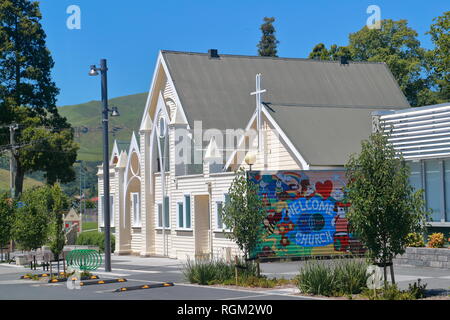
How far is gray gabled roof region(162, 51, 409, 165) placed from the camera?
1511 inches

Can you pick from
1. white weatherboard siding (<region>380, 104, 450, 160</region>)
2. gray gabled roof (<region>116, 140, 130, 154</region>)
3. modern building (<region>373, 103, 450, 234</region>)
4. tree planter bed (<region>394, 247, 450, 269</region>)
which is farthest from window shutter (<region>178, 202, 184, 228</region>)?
tree planter bed (<region>394, 247, 450, 269</region>)

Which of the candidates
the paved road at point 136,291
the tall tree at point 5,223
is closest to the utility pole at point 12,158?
the tall tree at point 5,223

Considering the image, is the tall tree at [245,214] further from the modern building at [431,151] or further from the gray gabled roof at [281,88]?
the gray gabled roof at [281,88]

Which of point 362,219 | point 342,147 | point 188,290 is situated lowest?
point 188,290

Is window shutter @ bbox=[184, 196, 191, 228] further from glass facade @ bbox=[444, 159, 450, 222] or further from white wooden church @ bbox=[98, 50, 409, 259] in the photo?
glass facade @ bbox=[444, 159, 450, 222]

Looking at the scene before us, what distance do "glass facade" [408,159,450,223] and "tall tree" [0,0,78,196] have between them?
34.4m

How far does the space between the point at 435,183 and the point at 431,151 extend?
1157 millimetres

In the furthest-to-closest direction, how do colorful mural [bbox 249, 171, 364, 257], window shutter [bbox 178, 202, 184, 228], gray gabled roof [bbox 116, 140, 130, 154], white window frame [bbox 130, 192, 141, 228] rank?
gray gabled roof [bbox 116, 140, 130, 154] → white window frame [bbox 130, 192, 141, 228] → window shutter [bbox 178, 202, 184, 228] → colorful mural [bbox 249, 171, 364, 257]

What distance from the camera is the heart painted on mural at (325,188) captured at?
29856 millimetres

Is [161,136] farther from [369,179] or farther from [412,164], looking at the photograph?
[369,179]

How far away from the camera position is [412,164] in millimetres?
27984

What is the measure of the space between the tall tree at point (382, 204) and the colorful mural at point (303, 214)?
11.7 meters
